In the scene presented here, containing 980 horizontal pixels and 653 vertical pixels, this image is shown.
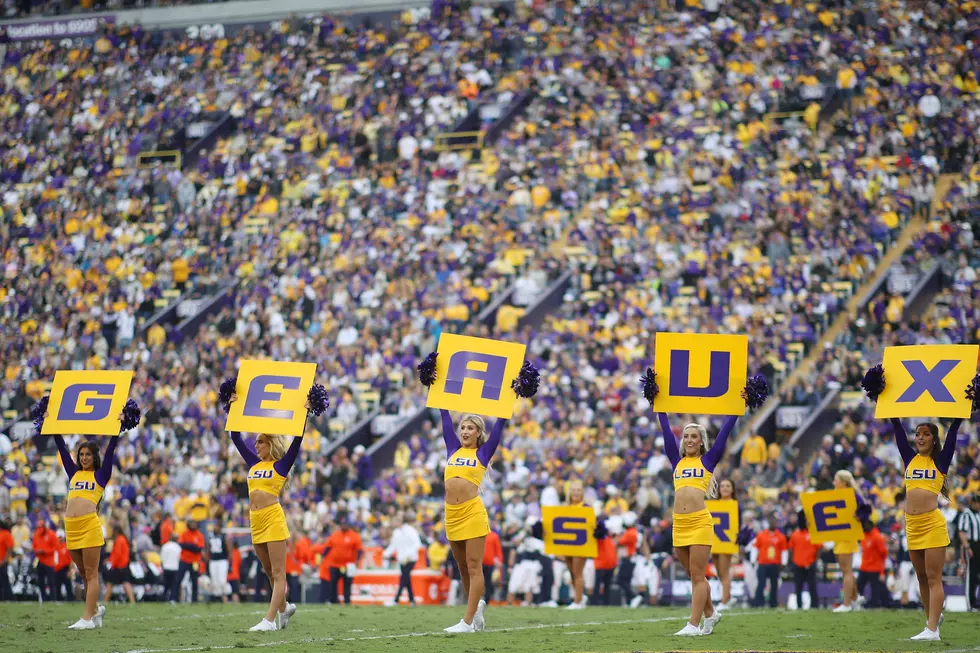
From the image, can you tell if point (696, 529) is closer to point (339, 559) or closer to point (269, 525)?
point (269, 525)

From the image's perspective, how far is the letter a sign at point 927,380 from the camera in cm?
1062

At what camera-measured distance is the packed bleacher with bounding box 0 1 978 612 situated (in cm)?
2414

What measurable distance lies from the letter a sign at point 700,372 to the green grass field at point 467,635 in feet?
6.15

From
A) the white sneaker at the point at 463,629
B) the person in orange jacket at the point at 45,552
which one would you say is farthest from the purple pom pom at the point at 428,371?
the person in orange jacket at the point at 45,552

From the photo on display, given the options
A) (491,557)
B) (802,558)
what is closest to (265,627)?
(491,557)

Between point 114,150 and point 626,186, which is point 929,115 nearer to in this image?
point 626,186

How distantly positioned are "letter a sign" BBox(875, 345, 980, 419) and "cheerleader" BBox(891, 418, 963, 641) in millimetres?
156

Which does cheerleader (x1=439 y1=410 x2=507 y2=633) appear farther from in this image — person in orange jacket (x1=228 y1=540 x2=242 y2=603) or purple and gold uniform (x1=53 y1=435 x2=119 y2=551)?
person in orange jacket (x1=228 y1=540 x2=242 y2=603)

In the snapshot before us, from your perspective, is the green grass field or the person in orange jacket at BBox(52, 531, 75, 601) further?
the person in orange jacket at BBox(52, 531, 75, 601)

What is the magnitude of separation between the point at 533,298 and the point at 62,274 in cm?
1173

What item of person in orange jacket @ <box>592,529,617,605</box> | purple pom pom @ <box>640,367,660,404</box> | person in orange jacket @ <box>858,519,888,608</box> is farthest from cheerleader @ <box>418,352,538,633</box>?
person in orange jacket @ <box>858,519,888,608</box>

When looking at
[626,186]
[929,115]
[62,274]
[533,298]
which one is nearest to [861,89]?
[929,115]

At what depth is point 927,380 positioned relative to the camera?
10812mm

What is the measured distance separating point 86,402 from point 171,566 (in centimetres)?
775
